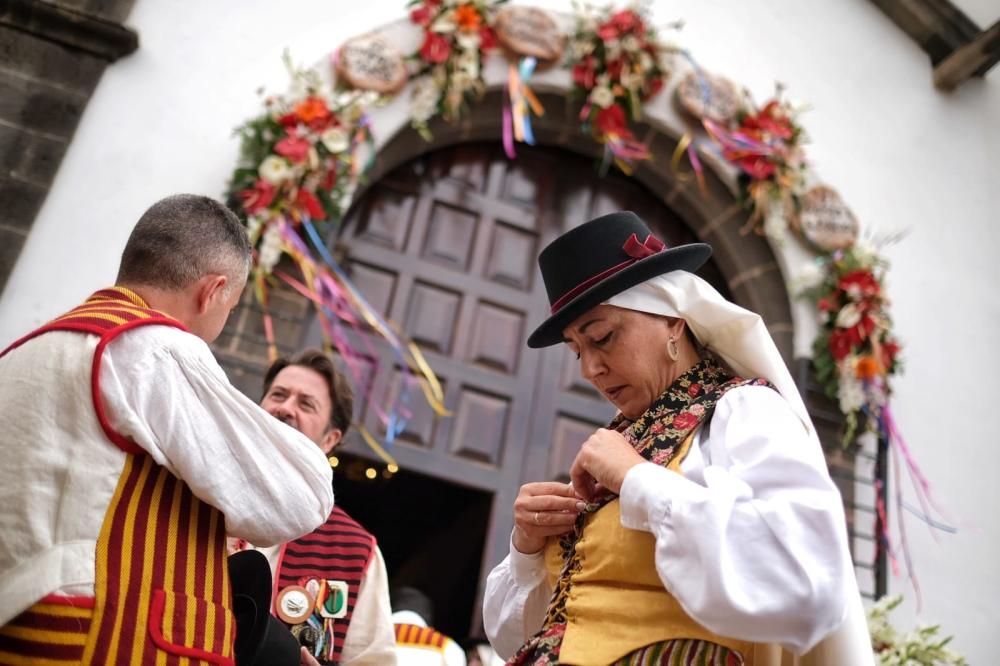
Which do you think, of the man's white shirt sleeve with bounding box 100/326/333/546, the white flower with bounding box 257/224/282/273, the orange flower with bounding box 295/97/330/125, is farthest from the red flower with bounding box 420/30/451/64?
the man's white shirt sleeve with bounding box 100/326/333/546

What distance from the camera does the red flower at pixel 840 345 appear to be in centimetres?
441

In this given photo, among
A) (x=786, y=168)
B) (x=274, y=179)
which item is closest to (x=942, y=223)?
(x=786, y=168)

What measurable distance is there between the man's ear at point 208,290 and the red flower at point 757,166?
11.5 feet

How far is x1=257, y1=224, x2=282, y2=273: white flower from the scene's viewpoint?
12.1ft

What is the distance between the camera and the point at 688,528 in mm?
1377

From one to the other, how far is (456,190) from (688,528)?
3.42 meters

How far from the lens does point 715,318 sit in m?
1.80

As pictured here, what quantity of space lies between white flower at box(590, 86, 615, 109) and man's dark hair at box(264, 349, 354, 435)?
2363 mm

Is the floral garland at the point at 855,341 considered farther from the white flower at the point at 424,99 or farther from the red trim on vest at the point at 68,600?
the red trim on vest at the point at 68,600

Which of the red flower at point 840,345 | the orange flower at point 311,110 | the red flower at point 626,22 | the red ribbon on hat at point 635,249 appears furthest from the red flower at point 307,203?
the red flower at point 840,345

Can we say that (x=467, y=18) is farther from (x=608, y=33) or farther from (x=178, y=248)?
(x=178, y=248)

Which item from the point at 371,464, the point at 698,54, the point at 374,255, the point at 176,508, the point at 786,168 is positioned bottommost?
→ the point at 176,508

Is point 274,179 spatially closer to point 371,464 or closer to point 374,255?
point 374,255

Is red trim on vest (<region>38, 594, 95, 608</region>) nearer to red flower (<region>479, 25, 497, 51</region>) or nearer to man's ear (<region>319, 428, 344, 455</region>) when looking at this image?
man's ear (<region>319, 428, 344, 455</region>)
